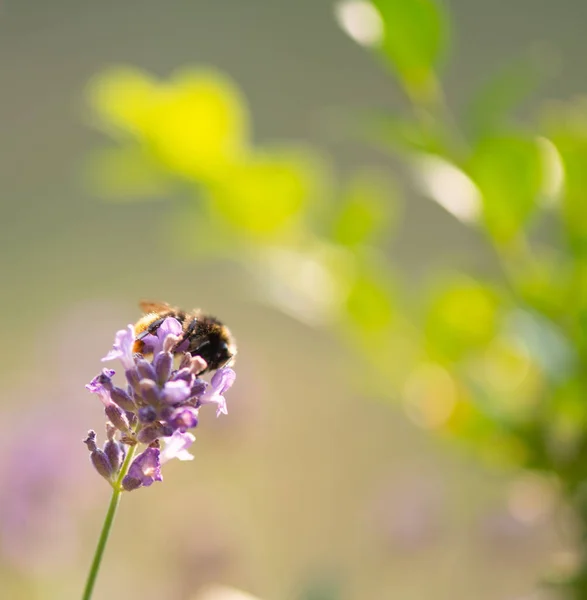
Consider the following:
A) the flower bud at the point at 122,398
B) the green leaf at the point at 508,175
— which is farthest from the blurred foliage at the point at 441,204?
the flower bud at the point at 122,398

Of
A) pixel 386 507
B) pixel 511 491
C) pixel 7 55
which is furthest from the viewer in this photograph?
pixel 7 55

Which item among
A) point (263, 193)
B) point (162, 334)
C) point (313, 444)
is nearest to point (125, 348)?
point (162, 334)

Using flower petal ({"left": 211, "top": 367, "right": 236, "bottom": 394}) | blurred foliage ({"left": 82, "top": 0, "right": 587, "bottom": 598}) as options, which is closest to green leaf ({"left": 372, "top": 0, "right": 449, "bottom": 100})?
blurred foliage ({"left": 82, "top": 0, "right": 587, "bottom": 598})

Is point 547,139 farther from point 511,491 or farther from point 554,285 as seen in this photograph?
point 511,491

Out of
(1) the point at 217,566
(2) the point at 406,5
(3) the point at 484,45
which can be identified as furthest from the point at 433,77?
(3) the point at 484,45

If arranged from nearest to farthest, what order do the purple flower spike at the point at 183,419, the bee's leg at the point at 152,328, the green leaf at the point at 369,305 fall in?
the purple flower spike at the point at 183,419, the bee's leg at the point at 152,328, the green leaf at the point at 369,305

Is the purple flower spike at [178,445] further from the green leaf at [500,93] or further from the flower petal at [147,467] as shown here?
the green leaf at [500,93]

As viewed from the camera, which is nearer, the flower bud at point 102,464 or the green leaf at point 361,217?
the flower bud at point 102,464
